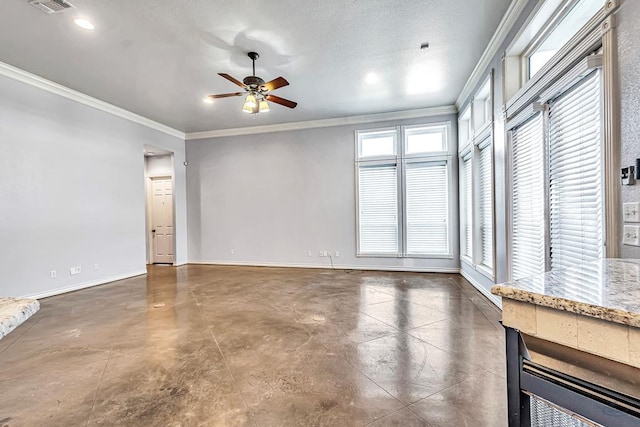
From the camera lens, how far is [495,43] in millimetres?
3518

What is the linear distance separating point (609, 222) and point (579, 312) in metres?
1.59

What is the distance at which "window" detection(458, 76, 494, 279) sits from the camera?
14.0 feet

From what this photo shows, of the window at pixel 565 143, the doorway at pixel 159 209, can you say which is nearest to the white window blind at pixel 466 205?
the window at pixel 565 143

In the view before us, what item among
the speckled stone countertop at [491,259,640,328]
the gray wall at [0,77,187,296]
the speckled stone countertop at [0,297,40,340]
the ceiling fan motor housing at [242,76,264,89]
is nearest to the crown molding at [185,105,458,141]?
the gray wall at [0,77,187,296]

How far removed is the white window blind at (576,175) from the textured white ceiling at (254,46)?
4.79 feet

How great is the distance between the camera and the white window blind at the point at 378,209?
246 inches

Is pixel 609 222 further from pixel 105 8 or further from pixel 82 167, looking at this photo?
pixel 82 167

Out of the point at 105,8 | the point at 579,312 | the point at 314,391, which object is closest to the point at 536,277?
the point at 579,312

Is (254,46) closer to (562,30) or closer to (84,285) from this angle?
(562,30)

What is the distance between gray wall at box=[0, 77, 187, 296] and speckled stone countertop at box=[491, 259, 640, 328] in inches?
230

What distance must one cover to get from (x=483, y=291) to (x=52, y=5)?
615 centimetres

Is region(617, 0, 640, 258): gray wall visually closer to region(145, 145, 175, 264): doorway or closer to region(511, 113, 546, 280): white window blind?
region(511, 113, 546, 280): white window blind

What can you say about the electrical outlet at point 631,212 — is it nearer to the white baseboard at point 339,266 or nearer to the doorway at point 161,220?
the white baseboard at point 339,266

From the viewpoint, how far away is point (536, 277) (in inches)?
42.3
